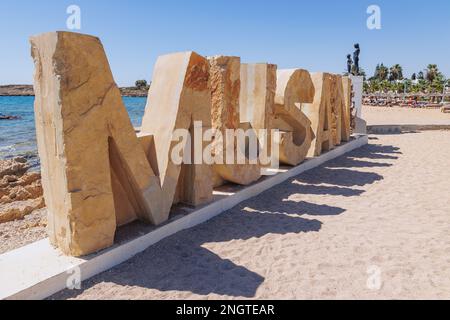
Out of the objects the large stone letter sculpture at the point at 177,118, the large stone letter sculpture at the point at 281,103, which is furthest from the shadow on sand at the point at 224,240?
the large stone letter sculpture at the point at 281,103

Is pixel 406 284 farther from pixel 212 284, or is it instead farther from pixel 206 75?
pixel 206 75

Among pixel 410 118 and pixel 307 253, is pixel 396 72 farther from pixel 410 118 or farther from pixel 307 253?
pixel 307 253

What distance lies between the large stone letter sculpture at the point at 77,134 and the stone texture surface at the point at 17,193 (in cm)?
325

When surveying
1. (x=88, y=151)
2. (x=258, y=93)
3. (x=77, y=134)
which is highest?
(x=258, y=93)

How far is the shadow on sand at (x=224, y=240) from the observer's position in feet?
10.1

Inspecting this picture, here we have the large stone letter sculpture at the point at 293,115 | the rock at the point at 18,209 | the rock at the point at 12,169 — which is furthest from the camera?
the rock at the point at 12,169

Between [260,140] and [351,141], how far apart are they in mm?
5722

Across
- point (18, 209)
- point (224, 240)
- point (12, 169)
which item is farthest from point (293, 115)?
point (12, 169)

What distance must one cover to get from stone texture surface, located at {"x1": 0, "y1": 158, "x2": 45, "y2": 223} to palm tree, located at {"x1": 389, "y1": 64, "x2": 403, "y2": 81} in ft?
196

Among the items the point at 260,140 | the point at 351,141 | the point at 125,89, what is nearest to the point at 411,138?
the point at 351,141

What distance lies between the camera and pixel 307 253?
3682 millimetres

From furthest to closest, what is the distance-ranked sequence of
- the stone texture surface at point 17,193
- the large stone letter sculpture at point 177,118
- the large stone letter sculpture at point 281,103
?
the large stone letter sculpture at point 281,103 < the stone texture surface at point 17,193 < the large stone letter sculpture at point 177,118

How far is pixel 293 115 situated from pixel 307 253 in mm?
4128

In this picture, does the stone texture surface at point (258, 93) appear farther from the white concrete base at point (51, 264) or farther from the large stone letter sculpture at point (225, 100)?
the white concrete base at point (51, 264)
